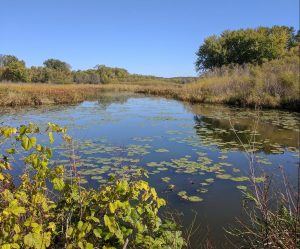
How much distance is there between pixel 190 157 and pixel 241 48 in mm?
31746

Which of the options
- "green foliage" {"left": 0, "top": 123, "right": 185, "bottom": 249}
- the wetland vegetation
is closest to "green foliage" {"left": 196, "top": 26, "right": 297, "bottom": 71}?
the wetland vegetation

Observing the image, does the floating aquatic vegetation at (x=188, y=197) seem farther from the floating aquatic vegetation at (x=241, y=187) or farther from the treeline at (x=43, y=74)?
the treeline at (x=43, y=74)

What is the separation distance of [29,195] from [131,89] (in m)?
50.3

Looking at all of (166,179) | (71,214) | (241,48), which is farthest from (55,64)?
(71,214)

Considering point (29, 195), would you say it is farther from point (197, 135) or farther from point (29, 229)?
point (197, 135)

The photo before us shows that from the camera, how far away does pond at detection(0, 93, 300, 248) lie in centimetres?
528

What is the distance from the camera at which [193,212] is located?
5.21 meters

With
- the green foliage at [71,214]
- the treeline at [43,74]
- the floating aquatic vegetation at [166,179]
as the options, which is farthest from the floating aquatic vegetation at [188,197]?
the treeline at [43,74]

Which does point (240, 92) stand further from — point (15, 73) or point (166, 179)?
point (15, 73)

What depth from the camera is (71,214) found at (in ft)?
8.34

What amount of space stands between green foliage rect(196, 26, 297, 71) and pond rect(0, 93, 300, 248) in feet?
74.0

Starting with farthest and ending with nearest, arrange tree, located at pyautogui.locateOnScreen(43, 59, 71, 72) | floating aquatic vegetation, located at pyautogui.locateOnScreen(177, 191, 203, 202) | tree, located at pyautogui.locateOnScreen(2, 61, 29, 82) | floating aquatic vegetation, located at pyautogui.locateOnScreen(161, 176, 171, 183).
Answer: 1. tree, located at pyautogui.locateOnScreen(43, 59, 71, 72)
2. tree, located at pyautogui.locateOnScreen(2, 61, 29, 82)
3. floating aquatic vegetation, located at pyautogui.locateOnScreen(161, 176, 171, 183)
4. floating aquatic vegetation, located at pyautogui.locateOnScreen(177, 191, 203, 202)

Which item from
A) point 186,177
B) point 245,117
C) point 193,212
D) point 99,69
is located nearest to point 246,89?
point 245,117

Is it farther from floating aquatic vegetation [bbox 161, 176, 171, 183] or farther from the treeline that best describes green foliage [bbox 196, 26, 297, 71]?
floating aquatic vegetation [bbox 161, 176, 171, 183]
